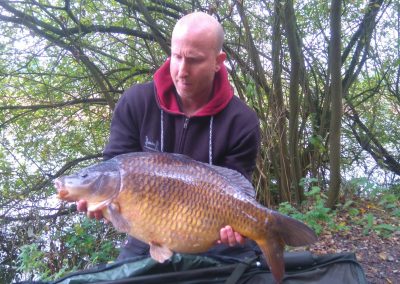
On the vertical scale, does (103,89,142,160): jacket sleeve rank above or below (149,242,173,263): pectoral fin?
above

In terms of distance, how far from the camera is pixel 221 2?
4.02 metres

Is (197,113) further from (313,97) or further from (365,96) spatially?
(365,96)

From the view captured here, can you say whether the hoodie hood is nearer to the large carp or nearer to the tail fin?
the large carp

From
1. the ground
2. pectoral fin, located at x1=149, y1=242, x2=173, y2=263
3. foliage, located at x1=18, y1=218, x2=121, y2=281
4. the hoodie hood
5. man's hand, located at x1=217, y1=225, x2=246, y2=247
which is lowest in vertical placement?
foliage, located at x1=18, y1=218, x2=121, y2=281

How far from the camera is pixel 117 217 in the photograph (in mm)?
1404

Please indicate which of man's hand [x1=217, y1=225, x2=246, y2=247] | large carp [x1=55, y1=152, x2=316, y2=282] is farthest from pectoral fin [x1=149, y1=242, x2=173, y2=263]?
man's hand [x1=217, y1=225, x2=246, y2=247]

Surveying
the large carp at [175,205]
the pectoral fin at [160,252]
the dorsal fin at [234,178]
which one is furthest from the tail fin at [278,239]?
the pectoral fin at [160,252]

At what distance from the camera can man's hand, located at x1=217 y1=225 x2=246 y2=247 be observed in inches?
57.1

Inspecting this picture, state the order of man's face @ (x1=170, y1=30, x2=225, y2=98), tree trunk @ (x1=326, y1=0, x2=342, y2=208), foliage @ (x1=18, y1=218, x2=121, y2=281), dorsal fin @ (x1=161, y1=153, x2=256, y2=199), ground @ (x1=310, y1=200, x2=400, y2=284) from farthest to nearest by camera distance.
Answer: tree trunk @ (x1=326, y1=0, x2=342, y2=208) < foliage @ (x1=18, y1=218, x2=121, y2=281) < ground @ (x1=310, y1=200, x2=400, y2=284) < man's face @ (x1=170, y1=30, x2=225, y2=98) < dorsal fin @ (x1=161, y1=153, x2=256, y2=199)

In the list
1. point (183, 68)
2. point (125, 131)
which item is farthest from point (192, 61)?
point (125, 131)

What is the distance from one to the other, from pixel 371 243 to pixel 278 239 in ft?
6.39

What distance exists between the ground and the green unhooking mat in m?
0.97

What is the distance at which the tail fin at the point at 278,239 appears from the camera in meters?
1.43

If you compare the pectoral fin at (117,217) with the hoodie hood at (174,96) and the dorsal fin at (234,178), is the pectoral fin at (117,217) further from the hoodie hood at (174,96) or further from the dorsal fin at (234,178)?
the hoodie hood at (174,96)
